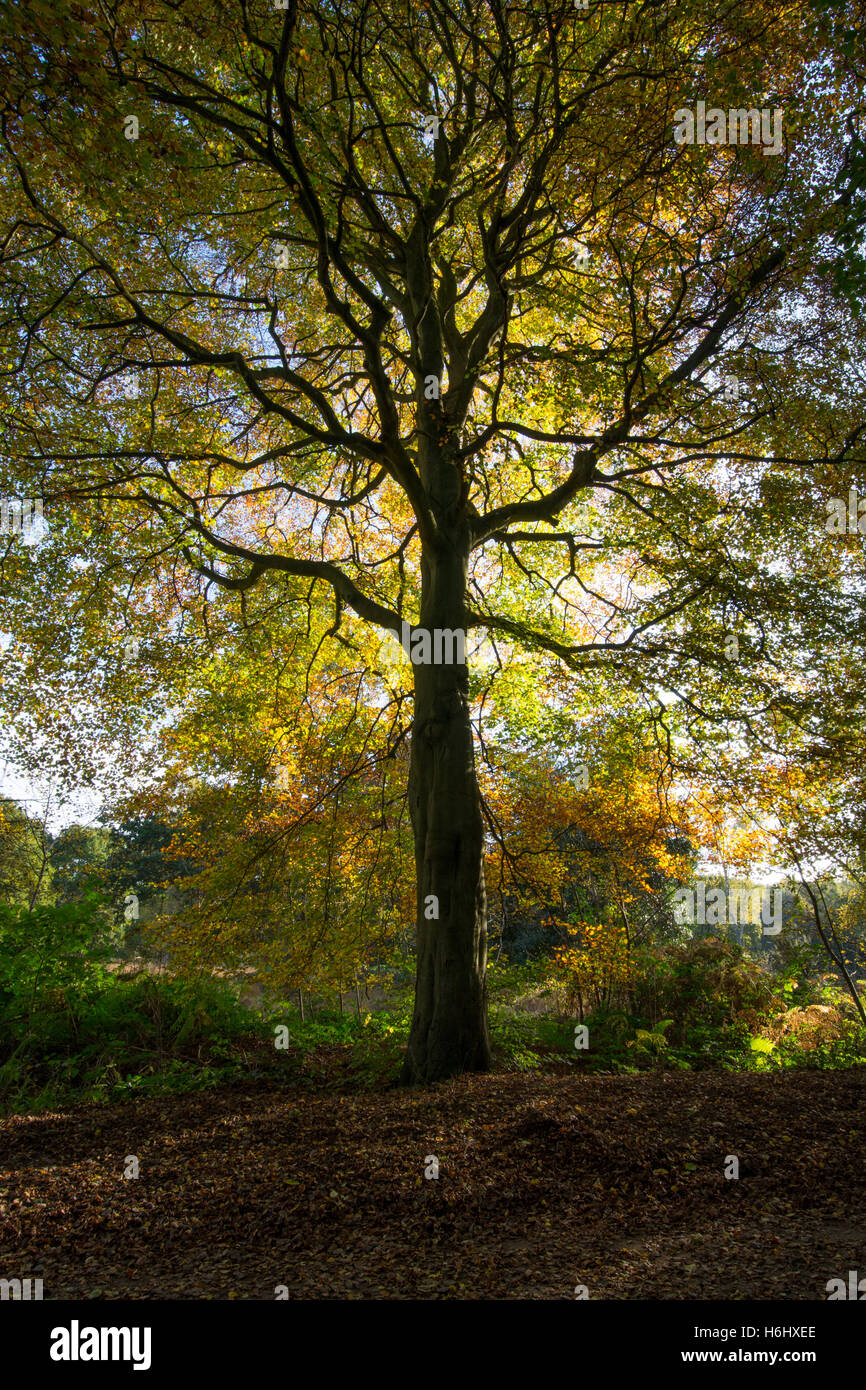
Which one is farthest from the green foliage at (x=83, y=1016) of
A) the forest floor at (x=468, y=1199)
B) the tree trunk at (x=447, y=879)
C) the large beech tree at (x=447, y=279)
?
the large beech tree at (x=447, y=279)

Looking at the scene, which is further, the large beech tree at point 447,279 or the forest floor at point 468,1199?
the large beech tree at point 447,279

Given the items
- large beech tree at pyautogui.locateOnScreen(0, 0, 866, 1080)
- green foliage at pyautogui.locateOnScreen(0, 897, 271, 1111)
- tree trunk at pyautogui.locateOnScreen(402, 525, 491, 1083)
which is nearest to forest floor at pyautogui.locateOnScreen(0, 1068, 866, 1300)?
tree trunk at pyautogui.locateOnScreen(402, 525, 491, 1083)

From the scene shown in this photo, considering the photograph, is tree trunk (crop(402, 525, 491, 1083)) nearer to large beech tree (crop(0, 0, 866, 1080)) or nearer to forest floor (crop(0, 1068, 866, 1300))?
large beech tree (crop(0, 0, 866, 1080))

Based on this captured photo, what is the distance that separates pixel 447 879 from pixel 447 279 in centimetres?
702

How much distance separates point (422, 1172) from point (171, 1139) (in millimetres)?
2290

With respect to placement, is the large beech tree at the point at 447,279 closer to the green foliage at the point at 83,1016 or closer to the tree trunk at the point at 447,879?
the tree trunk at the point at 447,879

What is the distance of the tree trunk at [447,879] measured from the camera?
6238mm

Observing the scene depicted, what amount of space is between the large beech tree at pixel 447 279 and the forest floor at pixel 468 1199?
76.5 inches

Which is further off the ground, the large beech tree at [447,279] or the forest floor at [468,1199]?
the large beech tree at [447,279]

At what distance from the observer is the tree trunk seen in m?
6.24

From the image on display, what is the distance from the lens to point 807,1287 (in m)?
2.50

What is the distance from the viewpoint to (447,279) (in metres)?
8.46

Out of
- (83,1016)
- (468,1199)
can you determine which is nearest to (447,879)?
(468,1199)

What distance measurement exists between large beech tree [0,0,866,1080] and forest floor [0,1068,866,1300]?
194 cm
